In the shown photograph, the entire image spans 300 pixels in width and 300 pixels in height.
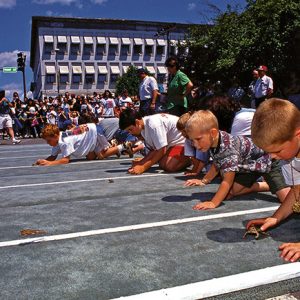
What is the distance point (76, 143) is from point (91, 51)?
222 ft

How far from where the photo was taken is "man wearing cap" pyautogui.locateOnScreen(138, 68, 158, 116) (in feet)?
31.9

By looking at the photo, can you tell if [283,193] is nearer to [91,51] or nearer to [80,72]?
[80,72]

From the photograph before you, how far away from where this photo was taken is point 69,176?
6.02 metres

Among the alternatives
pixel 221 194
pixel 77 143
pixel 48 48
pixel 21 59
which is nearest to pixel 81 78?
pixel 48 48

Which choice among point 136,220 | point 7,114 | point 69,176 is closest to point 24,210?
point 136,220

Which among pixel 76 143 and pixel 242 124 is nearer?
pixel 242 124

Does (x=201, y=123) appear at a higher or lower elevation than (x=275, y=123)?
lower

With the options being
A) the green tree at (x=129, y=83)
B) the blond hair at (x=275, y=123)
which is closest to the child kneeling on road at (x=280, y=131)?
the blond hair at (x=275, y=123)

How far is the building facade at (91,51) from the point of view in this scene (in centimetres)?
6925

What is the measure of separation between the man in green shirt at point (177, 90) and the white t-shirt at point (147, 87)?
4.11 ft

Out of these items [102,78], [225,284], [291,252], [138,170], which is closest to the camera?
[225,284]

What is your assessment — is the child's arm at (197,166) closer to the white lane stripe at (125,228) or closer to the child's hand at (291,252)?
the white lane stripe at (125,228)

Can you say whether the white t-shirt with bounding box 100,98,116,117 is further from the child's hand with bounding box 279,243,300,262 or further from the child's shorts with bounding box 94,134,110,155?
the child's hand with bounding box 279,243,300,262

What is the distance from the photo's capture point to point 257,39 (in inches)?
904
